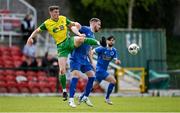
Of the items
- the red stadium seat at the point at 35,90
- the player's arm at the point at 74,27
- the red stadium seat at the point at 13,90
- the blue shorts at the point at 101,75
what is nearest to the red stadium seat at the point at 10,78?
the red stadium seat at the point at 13,90

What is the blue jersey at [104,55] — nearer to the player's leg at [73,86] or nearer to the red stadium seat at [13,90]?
the player's leg at [73,86]

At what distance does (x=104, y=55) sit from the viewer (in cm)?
2642

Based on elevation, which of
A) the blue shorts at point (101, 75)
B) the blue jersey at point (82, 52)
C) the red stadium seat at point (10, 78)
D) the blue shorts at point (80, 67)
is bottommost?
the red stadium seat at point (10, 78)

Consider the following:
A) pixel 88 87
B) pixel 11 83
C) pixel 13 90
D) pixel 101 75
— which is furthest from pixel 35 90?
pixel 88 87

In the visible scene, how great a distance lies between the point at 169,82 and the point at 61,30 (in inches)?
572

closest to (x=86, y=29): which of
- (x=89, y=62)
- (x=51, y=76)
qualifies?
(x=89, y=62)

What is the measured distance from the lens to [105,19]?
5275 cm

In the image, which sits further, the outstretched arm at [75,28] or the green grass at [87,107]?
the outstretched arm at [75,28]

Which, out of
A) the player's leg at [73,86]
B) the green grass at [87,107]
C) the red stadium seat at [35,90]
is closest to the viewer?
the green grass at [87,107]

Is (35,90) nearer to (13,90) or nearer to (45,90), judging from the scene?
(45,90)

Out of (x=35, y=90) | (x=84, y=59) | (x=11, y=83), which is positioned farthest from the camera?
(x=35, y=90)

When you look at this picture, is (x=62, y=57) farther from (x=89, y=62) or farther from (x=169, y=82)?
(x=169, y=82)

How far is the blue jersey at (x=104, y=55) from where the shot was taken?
86.1 feet

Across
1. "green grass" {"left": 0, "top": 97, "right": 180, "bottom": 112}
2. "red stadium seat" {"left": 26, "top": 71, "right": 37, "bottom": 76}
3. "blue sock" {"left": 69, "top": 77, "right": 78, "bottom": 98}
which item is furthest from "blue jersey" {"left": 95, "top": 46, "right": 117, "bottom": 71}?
"red stadium seat" {"left": 26, "top": 71, "right": 37, "bottom": 76}
